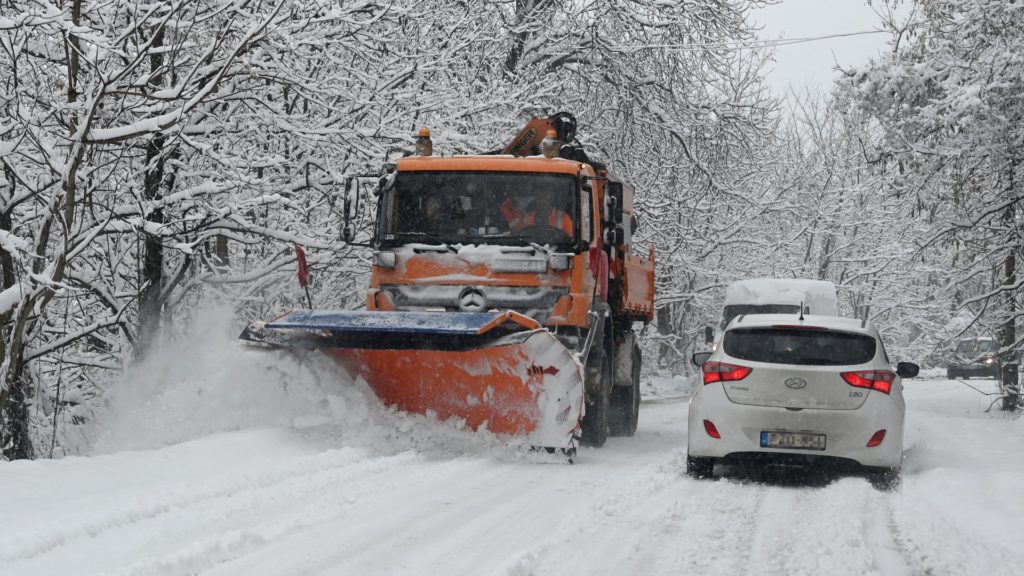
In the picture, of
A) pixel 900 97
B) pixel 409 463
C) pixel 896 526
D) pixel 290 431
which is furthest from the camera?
pixel 900 97

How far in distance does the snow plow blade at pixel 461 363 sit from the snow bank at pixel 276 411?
0.47 ft

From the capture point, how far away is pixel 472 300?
9.95 meters

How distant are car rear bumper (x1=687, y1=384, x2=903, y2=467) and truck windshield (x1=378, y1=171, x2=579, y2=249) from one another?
91.7 inches

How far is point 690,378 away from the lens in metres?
27.8

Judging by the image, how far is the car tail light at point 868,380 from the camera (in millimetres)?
8742

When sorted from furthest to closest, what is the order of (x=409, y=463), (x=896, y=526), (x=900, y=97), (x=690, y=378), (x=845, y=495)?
(x=690, y=378)
(x=900, y=97)
(x=409, y=463)
(x=845, y=495)
(x=896, y=526)

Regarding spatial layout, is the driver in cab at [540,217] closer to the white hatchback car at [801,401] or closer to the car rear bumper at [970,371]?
the white hatchback car at [801,401]

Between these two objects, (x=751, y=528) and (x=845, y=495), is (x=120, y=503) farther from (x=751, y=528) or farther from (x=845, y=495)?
(x=845, y=495)

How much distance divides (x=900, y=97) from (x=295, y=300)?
9.11 metres

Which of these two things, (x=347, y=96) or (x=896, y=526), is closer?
(x=896, y=526)

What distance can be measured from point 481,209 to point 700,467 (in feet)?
10.3

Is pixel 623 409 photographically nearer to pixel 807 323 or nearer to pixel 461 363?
pixel 461 363

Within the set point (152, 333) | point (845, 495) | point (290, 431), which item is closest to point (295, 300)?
point (152, 333)

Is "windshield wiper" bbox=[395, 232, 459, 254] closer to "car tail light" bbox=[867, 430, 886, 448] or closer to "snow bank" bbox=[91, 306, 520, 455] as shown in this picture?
"snow bank" bbox=[91, 306, 520, 455]
